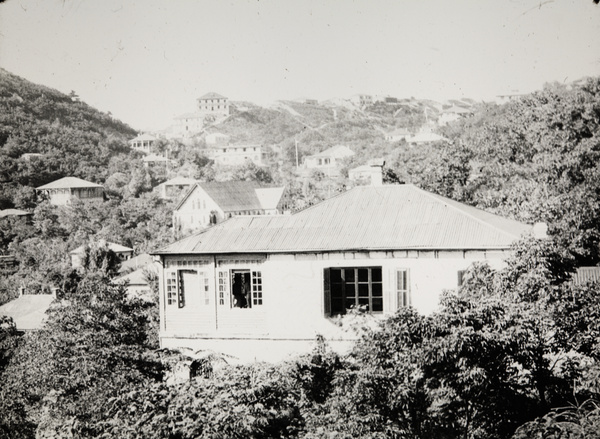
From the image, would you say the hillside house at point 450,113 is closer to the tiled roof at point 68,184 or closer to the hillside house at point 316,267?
the tiled roof at point 68,184

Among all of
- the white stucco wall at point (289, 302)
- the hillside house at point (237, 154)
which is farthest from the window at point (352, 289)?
the hillside house at point (237, 154)

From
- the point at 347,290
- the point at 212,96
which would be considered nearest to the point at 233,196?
the point at 347,290

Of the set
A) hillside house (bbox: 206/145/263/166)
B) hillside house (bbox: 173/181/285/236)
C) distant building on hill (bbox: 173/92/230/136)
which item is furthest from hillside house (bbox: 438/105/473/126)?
hillside house (bbox: 173/181/285/236)

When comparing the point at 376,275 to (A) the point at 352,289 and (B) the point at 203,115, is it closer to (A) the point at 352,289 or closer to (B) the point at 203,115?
(A) the point at 352,289

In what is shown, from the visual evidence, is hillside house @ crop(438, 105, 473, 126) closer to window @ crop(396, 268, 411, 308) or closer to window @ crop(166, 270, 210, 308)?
window @ crop(166, 270, 210, 308)

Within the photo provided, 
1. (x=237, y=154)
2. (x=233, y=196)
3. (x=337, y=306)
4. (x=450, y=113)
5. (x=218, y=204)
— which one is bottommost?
(x=337, y=306)

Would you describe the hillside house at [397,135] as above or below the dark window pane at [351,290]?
above
